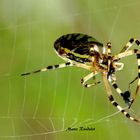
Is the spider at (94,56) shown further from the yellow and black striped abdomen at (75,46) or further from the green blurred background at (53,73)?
the green blurred background at (53,73)

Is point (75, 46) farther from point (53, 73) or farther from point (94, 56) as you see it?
point (53, 73)

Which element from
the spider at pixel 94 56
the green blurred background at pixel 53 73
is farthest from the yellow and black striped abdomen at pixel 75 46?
the green blurred background at pixel 53 73

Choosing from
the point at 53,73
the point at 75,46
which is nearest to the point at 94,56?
the point at 75,46

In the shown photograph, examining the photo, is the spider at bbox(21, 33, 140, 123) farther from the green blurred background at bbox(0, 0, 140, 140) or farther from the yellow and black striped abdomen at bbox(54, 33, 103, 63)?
the green blurred background at bbox(0, 0, 140, 140)

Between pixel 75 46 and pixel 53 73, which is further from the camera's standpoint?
pixel 53 73

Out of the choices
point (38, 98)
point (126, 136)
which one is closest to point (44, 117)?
point (38, 98)

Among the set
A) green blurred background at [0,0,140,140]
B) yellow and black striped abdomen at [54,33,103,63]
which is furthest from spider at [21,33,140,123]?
green blurred background at [0,0,140,140]
